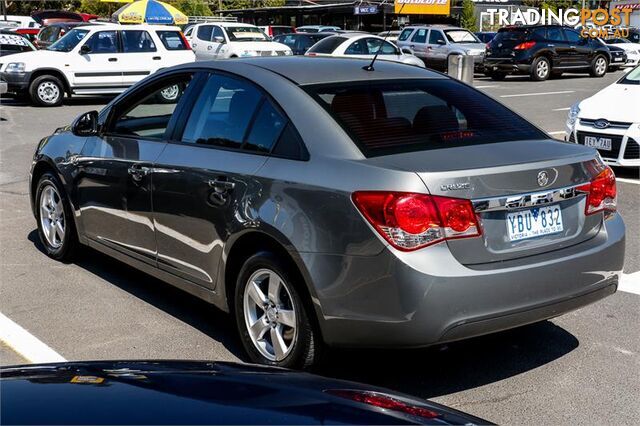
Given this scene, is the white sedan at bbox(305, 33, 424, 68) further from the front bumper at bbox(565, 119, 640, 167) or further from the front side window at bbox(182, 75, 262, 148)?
the front side window at bbox(182, 75, 262, 148)

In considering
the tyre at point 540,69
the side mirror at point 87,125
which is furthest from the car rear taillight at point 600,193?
the tyre at point 540,69

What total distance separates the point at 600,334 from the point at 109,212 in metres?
3.22

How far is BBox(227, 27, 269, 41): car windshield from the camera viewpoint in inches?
1000

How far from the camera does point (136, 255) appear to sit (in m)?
5.48

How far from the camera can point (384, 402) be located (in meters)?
2.36

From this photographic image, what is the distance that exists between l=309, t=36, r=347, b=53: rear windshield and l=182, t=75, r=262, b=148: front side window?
18.8m

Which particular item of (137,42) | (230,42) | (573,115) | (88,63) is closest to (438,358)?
(573,115)

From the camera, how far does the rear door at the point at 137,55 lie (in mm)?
19281

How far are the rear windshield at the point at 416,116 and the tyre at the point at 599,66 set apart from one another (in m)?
25.1

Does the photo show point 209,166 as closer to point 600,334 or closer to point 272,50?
point 600,334

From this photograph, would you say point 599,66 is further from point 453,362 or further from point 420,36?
point 453,362

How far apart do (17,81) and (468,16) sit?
37.7 metres

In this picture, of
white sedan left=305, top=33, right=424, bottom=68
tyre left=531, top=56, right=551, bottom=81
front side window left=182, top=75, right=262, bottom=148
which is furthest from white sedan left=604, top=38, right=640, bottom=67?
front side window left=182, top=75, right=262, bottom=148

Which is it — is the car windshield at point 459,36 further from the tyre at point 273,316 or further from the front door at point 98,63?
the tyre at point 273,316
